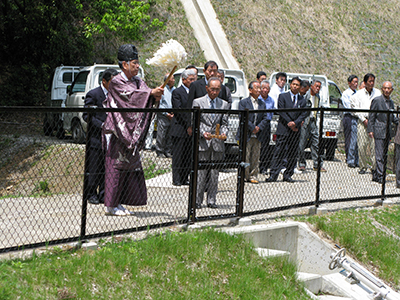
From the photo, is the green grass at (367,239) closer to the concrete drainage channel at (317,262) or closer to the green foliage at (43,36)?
the concrete drainage channel at (317,262)

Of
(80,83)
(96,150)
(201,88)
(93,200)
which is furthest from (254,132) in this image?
(80,83)

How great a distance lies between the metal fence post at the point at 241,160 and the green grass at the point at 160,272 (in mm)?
730

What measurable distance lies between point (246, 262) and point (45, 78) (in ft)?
61.6

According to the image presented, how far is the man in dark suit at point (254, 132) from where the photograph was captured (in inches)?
312

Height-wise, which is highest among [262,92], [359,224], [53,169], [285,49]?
[285,49]

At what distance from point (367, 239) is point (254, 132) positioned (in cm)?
294

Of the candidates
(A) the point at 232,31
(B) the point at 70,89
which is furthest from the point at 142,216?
(A) the point at 232,31

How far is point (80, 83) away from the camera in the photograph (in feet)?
49.5

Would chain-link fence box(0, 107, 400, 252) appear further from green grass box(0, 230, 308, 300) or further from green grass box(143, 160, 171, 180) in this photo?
green grass box(0, 230, 308, 300)

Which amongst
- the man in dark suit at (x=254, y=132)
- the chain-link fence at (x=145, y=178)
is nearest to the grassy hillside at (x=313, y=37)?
the man in dark suit at (x=254, y=132)

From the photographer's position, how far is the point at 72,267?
4.51 m

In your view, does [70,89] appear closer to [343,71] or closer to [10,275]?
[10,275]

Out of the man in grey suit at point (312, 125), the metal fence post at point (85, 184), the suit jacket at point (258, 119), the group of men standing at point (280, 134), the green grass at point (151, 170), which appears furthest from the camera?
the man in grey suit at point (312, 125)

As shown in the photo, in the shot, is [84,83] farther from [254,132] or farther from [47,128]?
[47,128]
